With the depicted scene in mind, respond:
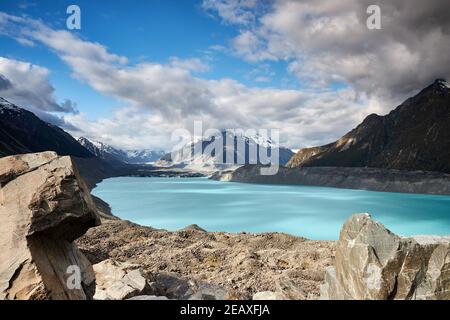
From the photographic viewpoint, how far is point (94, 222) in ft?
26.8

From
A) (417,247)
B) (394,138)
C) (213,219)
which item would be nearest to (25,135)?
(213,219)

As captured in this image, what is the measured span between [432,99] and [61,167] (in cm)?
20325

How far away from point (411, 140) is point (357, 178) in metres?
59.1

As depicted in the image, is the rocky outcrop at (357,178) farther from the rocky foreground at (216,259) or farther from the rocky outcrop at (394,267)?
the rocky outcrop at (394,267)

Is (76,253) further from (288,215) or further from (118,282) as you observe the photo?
(288,215)

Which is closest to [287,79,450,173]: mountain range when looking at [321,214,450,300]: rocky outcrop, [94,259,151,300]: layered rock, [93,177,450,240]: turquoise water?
[93,177,450,240]: turquoise water

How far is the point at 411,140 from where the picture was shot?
16175 centimetres

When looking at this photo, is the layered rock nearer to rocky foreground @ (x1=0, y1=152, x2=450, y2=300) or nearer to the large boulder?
rocky foreground @ (x1=0, y1=152, x2=450, y2=300)

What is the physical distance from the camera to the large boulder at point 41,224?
6.61m

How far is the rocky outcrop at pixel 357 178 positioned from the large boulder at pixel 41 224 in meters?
109

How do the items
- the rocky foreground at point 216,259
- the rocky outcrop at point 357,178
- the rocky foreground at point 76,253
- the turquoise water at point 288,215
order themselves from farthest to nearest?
the rocky outcrop at point 357,178, the turquoise water at point 288,215, the rocky foreground at point 216,259, the rocky foreground at point 76,253

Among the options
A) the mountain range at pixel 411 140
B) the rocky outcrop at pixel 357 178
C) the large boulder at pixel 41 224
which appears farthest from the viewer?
the mountain range at pixel 411 140

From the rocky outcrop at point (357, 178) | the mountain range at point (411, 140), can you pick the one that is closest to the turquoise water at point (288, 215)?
the rocky outcrop at point (357, 178)

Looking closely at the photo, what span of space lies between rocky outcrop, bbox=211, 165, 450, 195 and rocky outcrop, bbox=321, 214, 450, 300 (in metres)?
105
